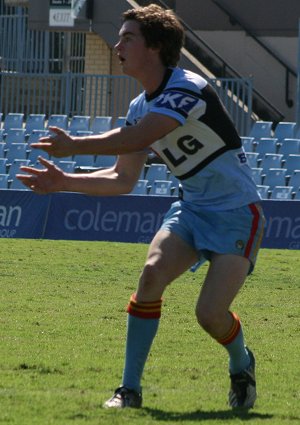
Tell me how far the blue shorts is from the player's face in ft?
2.64

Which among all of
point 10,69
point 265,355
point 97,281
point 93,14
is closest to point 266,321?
point 265,355

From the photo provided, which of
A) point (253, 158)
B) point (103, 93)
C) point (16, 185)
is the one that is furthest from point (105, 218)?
point (103, 93)

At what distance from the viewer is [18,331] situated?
9641 mm

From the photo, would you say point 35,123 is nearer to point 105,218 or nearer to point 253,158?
point 253,158

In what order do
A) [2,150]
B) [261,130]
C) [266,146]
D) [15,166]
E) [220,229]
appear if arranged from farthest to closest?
[2,150] → [261,130] → [266,146] → [15,166] → [220,229]

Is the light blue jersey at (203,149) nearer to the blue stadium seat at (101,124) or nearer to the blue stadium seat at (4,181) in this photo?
the blue stadium seat at (4,181)

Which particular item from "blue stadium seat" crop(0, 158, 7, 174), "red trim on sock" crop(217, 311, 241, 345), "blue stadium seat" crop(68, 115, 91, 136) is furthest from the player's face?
"blue stadium seat" crop(68, 115, 91, 136)

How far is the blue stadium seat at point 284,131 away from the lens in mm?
24734

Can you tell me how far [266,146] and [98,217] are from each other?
6.33 metres

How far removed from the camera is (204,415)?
6.39 metres

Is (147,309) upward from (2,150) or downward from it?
upward

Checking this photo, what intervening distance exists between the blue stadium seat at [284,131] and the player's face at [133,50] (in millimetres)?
18497

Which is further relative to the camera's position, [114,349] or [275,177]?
[275,177]

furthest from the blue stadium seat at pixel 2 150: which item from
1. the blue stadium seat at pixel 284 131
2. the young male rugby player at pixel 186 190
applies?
the young male rugby player at pixel 186 190
